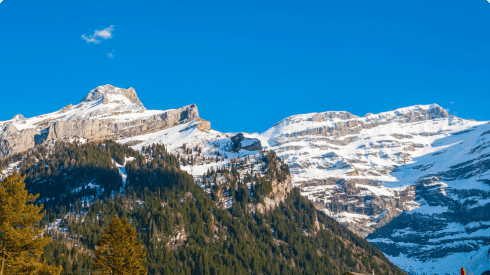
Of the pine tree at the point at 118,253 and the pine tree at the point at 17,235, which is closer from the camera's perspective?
the pine tree at the point at 17,235

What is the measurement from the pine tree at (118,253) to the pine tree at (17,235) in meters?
8.51

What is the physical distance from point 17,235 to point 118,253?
481 inches

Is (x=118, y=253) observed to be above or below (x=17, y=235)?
below

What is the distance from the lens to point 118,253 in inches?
1907

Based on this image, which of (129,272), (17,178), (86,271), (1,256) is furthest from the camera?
(86,271)

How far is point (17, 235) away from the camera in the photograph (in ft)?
124

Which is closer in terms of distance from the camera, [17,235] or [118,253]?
[17,235]

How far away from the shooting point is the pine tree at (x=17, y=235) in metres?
38.2

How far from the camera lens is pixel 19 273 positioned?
126 ft

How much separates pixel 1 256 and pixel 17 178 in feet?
21.1

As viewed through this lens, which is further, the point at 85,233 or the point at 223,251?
the point at 223,251

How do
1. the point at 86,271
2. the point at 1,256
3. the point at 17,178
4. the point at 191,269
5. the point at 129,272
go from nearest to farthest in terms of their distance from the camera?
the point at 1,256, the point at 17,178, the point at 129,272, the point at 86,271, the point at 191,269

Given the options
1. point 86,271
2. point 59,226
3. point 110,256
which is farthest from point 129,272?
point 59,226

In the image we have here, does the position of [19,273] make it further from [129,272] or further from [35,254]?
[129,272]
